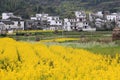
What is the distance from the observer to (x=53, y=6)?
A: 144875mm

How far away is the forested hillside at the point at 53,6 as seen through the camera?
117750mm

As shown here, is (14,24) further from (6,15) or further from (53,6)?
(53,6)

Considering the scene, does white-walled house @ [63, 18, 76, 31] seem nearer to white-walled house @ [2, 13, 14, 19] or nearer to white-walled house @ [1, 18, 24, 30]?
white-walled house @ [1, 18, 24, 30]

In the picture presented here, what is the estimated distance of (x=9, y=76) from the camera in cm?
1049

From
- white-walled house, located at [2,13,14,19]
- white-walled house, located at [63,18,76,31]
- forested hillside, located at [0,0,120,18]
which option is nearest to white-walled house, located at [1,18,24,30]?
white-walled house, located at [2,13,14,19]

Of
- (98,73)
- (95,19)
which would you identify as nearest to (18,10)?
(95,19)

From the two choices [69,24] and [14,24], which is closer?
[69,24]

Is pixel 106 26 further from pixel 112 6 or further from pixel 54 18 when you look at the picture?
pixel 112 6

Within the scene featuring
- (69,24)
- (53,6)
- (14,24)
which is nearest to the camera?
(69,24)

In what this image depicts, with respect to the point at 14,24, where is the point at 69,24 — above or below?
below

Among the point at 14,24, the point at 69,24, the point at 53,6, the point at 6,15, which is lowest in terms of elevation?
the point at 69,24

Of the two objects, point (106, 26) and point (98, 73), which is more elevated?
point (98, 73)

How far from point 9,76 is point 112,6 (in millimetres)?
136056

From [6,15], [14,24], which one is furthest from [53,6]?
[14,24]
